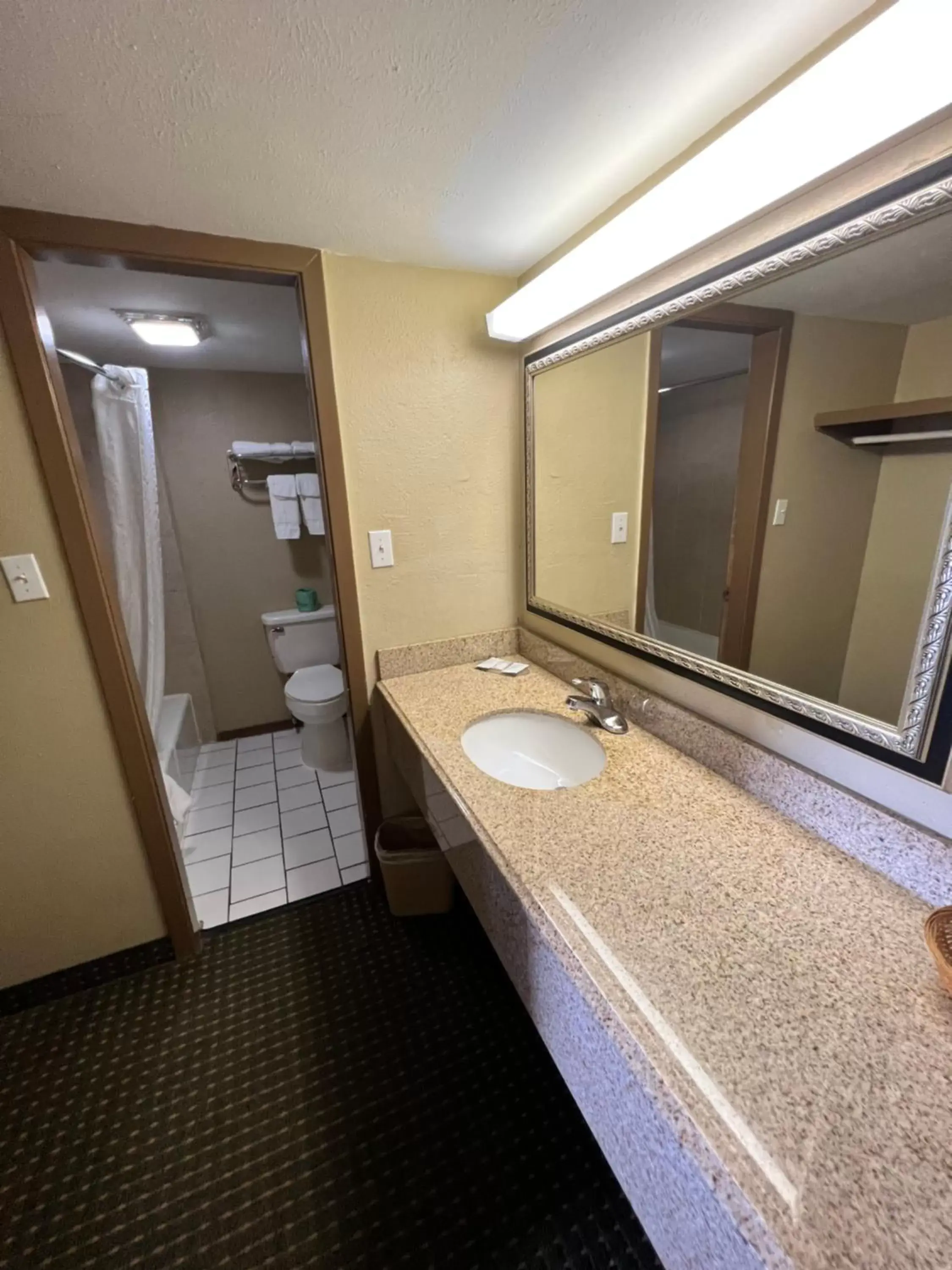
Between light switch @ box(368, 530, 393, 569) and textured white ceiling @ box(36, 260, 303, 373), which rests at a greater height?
textured white ceiling @ box(36, 260, 303, 373)

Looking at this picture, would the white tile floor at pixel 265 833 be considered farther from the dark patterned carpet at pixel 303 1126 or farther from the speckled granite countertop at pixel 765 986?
the speckled granite countertop at pixel 765 986

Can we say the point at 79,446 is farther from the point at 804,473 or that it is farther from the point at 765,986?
the point at 765,986

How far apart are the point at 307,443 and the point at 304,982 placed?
245 centimetres

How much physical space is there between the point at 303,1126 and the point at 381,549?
1.46 metres

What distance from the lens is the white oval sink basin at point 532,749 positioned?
1.24 m

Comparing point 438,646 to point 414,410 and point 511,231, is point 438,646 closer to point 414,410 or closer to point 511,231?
point 414,410

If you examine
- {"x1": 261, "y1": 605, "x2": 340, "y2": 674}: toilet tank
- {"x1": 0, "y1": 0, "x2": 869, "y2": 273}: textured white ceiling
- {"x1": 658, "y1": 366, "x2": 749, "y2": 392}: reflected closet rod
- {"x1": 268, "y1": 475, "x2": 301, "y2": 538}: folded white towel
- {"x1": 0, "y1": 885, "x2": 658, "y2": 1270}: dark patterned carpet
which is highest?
{"x1": 0, "y1": 0, "x2": 869, "y2": 273}: textured white ceiling

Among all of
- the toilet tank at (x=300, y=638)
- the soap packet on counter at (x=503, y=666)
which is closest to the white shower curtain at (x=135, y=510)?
the toilet tank at (x=300, y=638)

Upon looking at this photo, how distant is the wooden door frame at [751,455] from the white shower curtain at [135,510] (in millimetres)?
1812

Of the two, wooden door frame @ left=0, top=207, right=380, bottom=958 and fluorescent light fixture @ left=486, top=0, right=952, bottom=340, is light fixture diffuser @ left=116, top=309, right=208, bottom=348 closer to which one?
wooden door frame @ left=0, top=207, right=380, bottom=958

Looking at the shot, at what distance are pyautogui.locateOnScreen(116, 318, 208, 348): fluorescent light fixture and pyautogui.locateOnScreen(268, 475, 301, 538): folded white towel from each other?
72cm

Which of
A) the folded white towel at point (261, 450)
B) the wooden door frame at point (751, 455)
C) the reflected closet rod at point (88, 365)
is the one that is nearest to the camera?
the wooden door frame at point (751, 455)

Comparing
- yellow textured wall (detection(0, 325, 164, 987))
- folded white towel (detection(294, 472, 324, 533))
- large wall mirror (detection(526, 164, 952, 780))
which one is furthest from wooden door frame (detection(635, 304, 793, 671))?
folded white towel (detection(294, 472, 324, 533))

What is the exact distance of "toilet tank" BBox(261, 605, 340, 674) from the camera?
110 inches
